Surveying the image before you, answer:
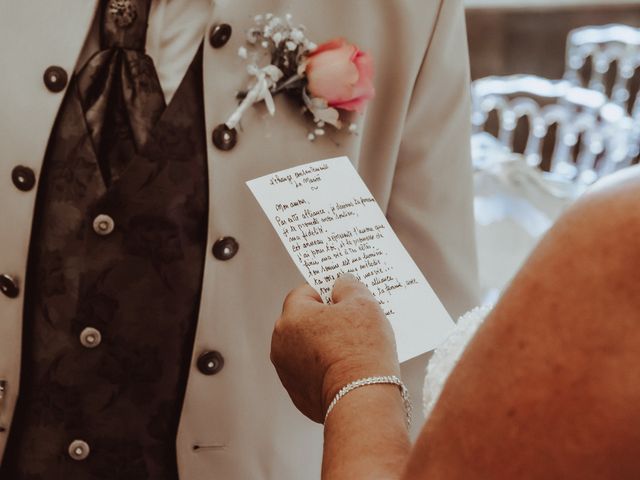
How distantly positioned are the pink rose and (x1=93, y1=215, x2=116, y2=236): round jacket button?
0.32m

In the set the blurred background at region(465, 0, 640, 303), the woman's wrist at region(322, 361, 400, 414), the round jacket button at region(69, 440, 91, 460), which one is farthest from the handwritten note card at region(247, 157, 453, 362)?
the blurred background at region(465, 0, 640, 303)

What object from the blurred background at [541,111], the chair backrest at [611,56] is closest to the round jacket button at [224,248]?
the blurred background at [541,111]

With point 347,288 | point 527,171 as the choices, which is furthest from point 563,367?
point 527,171

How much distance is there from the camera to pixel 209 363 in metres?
1.11

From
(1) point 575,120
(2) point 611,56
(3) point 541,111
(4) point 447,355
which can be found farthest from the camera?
(3) point 541,111

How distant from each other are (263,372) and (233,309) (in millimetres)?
123

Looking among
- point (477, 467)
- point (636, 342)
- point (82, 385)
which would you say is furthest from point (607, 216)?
point (82, 385)

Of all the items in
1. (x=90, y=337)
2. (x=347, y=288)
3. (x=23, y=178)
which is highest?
(x=23, y=178)

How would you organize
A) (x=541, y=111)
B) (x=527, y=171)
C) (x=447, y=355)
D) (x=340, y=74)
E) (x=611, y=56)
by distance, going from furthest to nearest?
(x=541, y=111) → (x=611, y=56) → (x=527, y=171) → (x=340, y=74) → (x=447, y=355)

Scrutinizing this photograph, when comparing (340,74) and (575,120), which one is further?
(575,120)

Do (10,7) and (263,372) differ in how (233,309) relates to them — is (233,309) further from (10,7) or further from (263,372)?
(10,7)

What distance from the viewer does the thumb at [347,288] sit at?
2.80 feet

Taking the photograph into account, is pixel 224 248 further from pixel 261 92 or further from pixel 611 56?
pixel 611 56

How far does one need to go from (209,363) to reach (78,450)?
0.23 m
